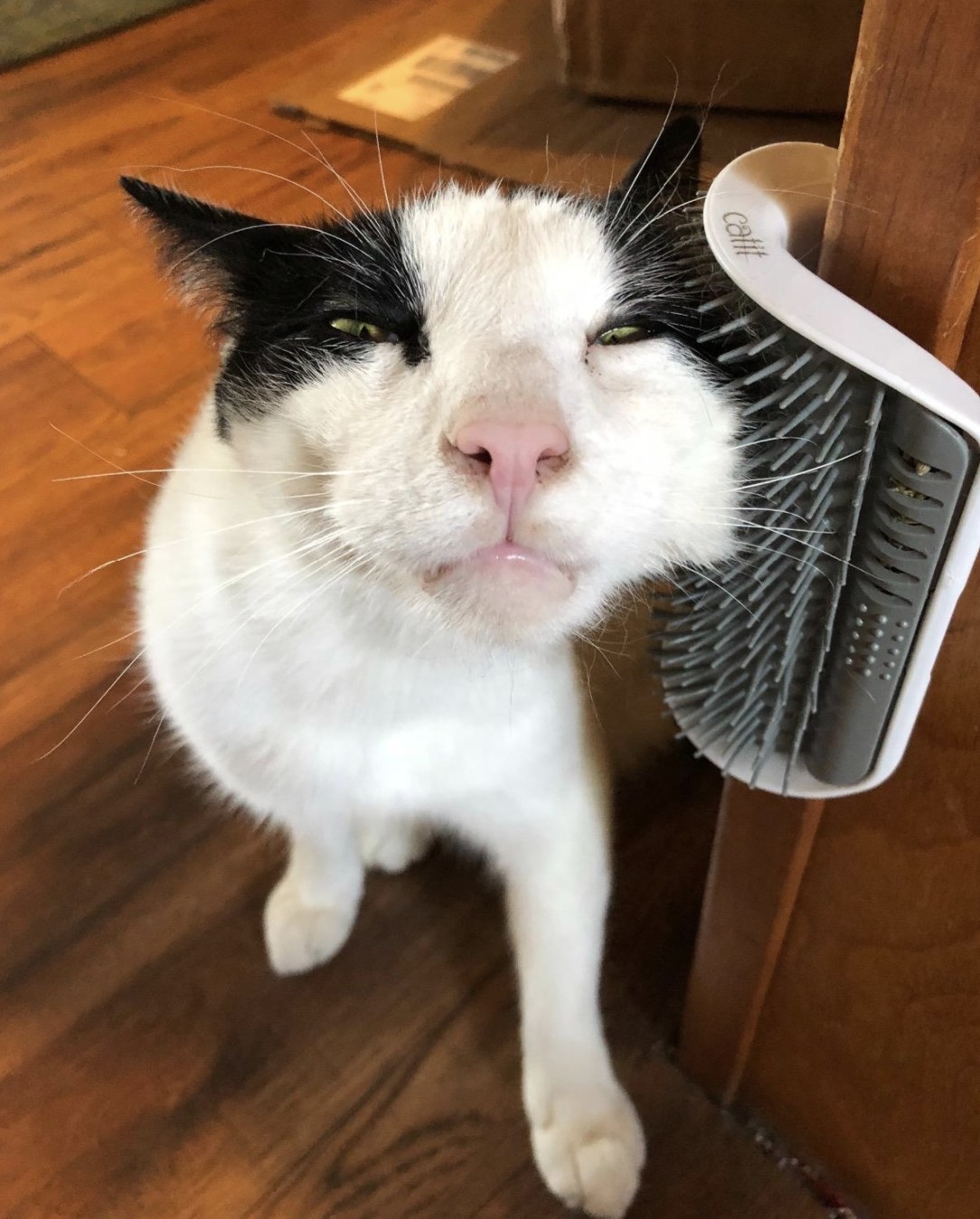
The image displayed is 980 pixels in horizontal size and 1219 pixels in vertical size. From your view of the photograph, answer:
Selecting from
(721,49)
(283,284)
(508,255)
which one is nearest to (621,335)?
(508,255)

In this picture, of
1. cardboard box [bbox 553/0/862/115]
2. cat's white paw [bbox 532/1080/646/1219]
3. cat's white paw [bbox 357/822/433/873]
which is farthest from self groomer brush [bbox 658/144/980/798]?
cardboard box [bbox 553/0/862/115]

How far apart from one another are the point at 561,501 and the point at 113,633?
99cm

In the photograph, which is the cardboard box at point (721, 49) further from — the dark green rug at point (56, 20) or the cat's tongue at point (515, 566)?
the cat's tongue at point (515, 566)

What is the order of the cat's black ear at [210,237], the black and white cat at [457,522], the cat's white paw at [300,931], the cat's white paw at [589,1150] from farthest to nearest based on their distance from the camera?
the cat's white paw at [300,931], the cat's white paw at [589,1150], the cat's black ear at [210,237], the black and white cat at [457,522]

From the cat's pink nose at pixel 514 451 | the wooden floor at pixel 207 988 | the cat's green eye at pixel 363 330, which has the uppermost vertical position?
the cat's pink nose at pixel 514 451

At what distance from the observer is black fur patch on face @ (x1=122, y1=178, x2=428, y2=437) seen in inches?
22.4

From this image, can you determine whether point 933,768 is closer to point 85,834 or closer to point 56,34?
point 85,834

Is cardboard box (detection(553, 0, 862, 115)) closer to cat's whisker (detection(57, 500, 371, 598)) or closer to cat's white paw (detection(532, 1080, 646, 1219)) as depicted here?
cat's whisker (detection(57, 500, 371, 598))

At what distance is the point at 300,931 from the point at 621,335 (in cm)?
73

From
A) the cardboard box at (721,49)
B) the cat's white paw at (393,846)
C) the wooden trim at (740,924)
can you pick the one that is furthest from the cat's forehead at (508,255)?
the cardboard box at (721,49)

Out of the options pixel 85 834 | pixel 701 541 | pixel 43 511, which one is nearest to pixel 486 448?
pixel 701 541

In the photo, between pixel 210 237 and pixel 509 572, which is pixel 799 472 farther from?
pixel 210 237

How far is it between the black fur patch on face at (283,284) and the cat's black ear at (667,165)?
0.16 m

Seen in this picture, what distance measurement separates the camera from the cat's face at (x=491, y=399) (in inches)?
18.7
